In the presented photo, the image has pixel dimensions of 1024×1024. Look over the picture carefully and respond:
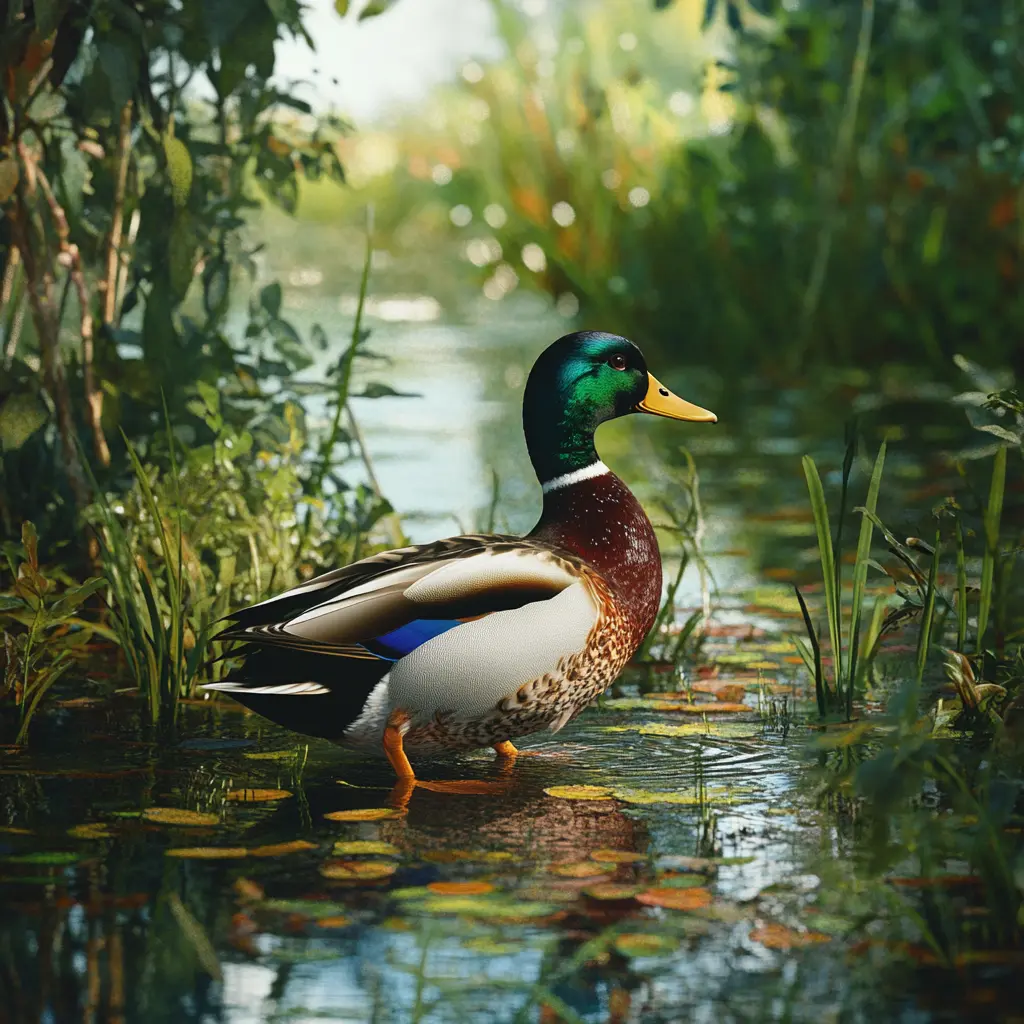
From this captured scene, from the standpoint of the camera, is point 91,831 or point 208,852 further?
point 91,831

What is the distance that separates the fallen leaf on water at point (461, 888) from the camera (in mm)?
3809

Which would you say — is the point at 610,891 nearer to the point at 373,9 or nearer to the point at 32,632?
the point at 32,632

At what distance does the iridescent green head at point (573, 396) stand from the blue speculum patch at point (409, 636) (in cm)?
69

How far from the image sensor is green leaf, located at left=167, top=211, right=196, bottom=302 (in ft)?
19.3

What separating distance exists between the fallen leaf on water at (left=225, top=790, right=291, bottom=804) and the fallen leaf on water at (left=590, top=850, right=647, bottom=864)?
2.71 ft

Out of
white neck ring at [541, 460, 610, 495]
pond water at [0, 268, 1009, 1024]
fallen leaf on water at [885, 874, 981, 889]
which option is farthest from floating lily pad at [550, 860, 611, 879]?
white neck ring at [541, 460, 610, 495]

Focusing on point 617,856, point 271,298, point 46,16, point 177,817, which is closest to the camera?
point 617,856

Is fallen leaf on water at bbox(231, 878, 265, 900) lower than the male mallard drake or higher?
lower

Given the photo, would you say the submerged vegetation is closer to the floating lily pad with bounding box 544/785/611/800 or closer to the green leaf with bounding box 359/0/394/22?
the floating lily pad with bounding box 544/785/611/800

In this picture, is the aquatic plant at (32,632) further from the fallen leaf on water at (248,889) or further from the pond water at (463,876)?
the fallen leaf on water at (248,889)

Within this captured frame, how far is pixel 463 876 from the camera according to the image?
393 cm

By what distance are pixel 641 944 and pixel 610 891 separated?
313 mm

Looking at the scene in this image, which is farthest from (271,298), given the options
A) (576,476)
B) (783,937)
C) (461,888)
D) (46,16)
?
(783,937)

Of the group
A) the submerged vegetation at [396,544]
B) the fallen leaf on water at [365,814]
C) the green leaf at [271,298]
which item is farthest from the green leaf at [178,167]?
the fallen leaf on water at [365,814]
